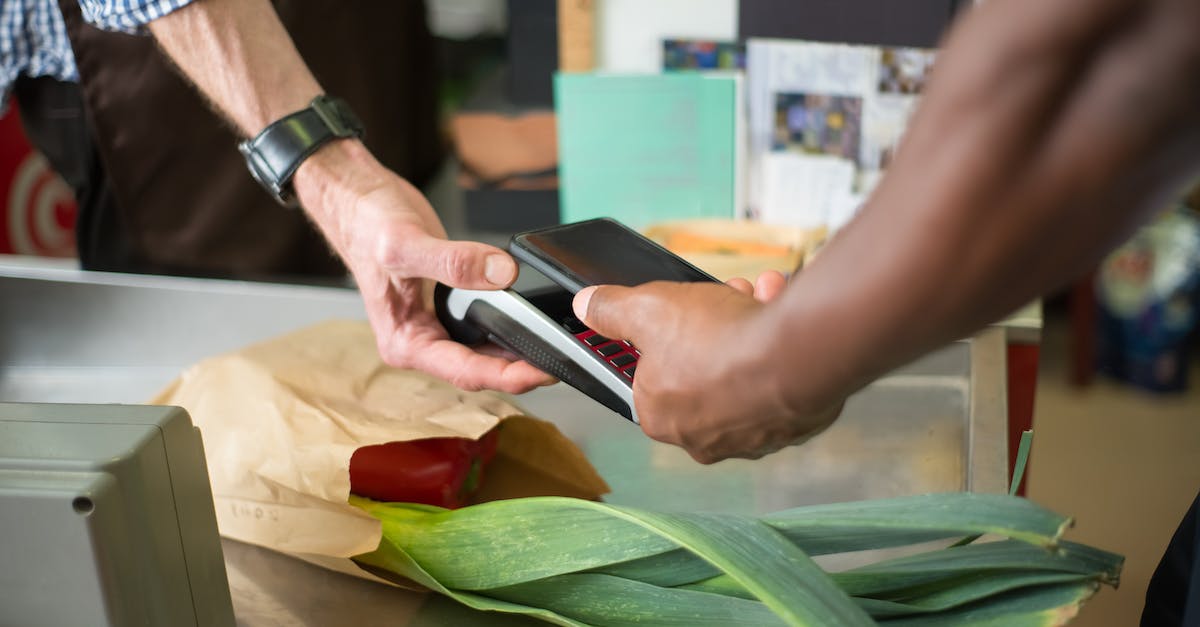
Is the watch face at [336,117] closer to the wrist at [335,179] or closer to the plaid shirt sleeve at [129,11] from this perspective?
the wrist at [335,179]

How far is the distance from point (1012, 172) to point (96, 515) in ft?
1.36

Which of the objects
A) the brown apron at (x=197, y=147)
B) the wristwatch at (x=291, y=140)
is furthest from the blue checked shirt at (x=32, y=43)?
the wristwatch at (x=291, y=140)

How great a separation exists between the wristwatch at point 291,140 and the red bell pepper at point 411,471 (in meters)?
0.29

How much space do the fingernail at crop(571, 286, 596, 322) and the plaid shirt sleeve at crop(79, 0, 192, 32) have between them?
475 mm

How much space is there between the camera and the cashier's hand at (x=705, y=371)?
1.55ft

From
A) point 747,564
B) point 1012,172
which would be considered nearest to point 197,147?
point 747,564

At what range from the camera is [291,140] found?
0.86m

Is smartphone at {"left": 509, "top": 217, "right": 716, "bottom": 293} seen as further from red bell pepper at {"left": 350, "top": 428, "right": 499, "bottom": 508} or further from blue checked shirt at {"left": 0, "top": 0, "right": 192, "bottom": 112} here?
blue checked shirt at {"left": 0, "top": 0, "right": 192, "bottom": 112}

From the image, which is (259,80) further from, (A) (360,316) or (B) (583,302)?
(B) (583,302)

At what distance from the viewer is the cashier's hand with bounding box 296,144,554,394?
715mm

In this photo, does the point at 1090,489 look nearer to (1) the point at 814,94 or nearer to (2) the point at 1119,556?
(1) the point at 814,94

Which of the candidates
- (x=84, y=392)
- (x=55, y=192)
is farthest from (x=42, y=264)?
(x=55, y=192)

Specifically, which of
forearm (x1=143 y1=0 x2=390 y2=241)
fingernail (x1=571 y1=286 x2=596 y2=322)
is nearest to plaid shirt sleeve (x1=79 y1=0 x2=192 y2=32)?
forearm (x1=143 y1=0 x2=390 y2=241)

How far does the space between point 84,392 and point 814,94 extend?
822 mm
